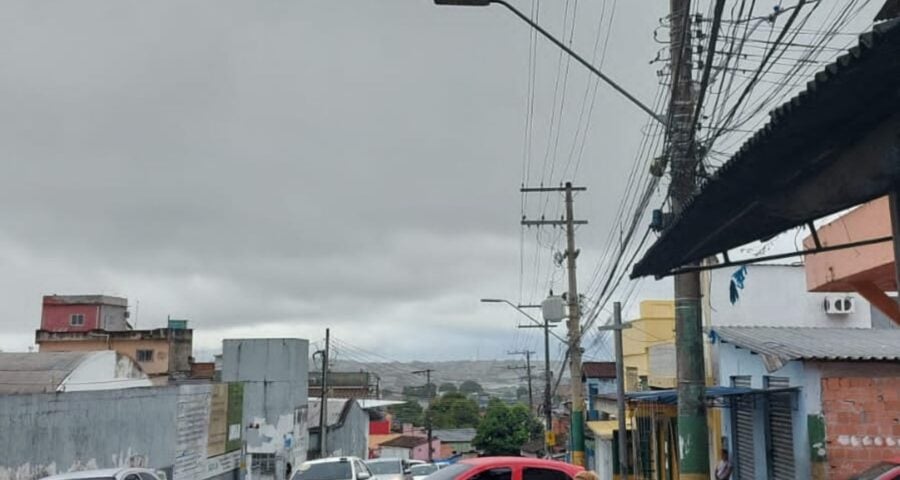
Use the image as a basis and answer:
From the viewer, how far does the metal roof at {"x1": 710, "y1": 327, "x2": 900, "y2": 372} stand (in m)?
13.9

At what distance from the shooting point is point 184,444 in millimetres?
27719

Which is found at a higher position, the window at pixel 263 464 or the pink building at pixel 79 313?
the pink building at pixel 79 313

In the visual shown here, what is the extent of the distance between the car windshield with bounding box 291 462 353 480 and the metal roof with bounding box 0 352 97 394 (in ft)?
36.7

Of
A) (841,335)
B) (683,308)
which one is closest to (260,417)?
(841,335)

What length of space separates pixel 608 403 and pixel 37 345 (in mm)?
44988

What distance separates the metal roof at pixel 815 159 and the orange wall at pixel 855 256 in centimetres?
400

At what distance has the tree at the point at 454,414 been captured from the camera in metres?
107

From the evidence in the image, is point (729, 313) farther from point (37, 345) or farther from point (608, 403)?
point (37, 345)

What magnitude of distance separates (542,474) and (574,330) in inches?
680

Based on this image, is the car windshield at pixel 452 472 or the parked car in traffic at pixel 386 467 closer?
the car windshield at pixel 452 472

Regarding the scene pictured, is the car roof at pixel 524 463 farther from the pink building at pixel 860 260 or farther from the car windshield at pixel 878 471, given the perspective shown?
the pink building at pixel 860 260

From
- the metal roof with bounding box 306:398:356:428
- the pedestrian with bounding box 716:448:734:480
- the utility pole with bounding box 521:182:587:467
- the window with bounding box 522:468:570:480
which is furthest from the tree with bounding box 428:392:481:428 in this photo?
the window with bounding box 522:468:570:480

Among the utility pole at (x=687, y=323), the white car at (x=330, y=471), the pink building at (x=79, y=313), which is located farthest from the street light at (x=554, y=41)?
the pink building at (x=79, y=313)

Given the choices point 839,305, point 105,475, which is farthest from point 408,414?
point 105,475
